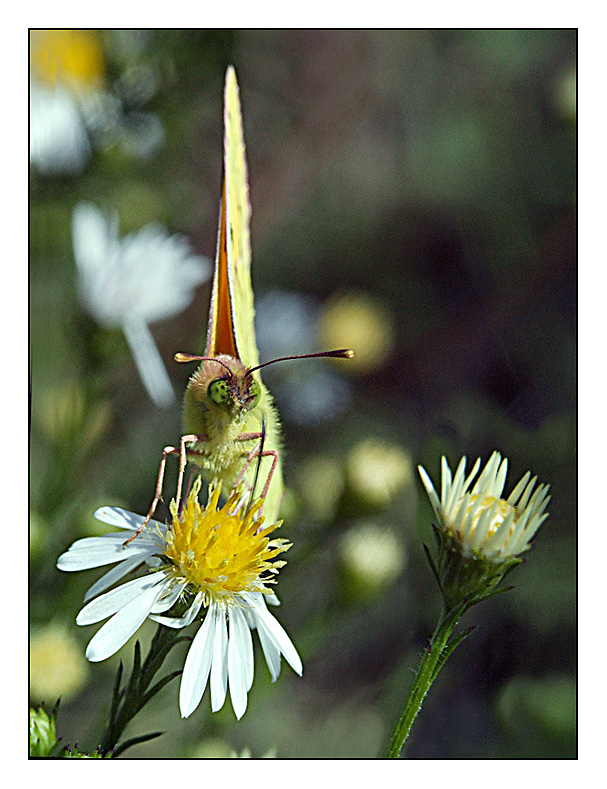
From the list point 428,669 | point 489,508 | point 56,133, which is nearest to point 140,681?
point 428,669

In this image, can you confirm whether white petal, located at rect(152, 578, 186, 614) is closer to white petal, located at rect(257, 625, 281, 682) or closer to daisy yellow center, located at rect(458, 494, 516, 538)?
white petal, located at rect(257, 625, 281, 682)

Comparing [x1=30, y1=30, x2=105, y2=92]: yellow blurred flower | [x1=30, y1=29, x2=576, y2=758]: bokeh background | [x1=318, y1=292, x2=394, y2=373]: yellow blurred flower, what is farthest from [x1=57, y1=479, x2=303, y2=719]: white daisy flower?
[x1=30, y1=30, x2=105, y2=92]: yellow blurred flower

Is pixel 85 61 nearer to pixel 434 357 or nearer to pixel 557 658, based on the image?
pixel 434 357

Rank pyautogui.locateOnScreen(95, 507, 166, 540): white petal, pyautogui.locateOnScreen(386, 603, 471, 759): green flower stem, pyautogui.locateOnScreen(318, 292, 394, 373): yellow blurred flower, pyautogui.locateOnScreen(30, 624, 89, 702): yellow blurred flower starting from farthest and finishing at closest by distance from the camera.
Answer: pyautogui.locateOnScreen(318, 292, 394, 373): yellow blurred flower
pyautogui.locateOnScreen(30, 624, 89, 702): yellow blurred flower
pyautogui.locateOnScreen(95, 507, 166, 540): white petal
pyautogui.locateOnScreen(386, 603, 471, 759): green flower stem

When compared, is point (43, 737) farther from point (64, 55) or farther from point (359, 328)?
point (64, 55)

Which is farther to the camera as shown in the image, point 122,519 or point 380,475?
point 380,475
